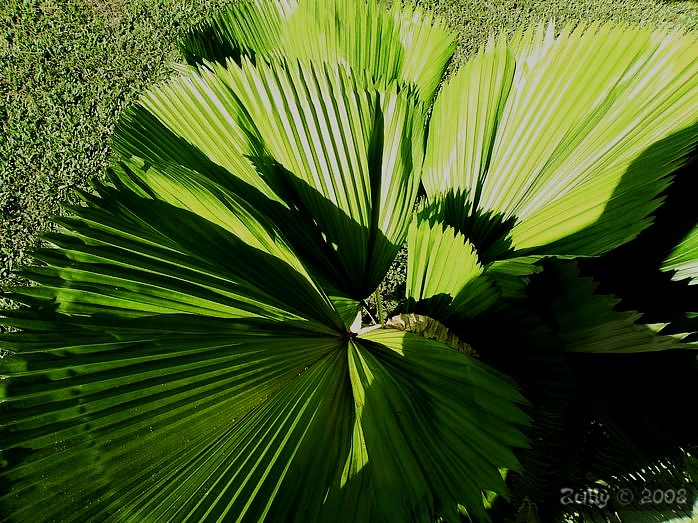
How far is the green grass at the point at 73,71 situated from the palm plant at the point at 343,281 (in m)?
1.98

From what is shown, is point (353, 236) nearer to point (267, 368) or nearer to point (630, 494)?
point (267, 368)

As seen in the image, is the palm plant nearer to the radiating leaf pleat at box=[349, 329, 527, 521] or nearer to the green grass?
the radiating leaf pleat at box=[349, 329, 527, 521]

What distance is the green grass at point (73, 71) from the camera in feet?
9.84

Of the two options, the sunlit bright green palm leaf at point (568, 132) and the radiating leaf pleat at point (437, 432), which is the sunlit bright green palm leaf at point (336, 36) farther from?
the radiating leaf pleat at point (437, 432)

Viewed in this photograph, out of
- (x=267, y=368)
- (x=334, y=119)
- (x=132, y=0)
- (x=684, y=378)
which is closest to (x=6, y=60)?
(x=132, y=0)

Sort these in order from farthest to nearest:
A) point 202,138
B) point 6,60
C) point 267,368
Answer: point 6,60
point 202,138
point 267,368

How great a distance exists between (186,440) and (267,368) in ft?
0.68

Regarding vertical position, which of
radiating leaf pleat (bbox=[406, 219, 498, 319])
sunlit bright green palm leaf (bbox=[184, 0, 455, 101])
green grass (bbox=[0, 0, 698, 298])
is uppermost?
green grass (bbox=[0, 0, 698, 298])

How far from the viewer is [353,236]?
142cm

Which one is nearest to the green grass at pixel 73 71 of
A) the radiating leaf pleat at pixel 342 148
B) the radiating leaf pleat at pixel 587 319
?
the radiating leaf pleat at pixel 342 148

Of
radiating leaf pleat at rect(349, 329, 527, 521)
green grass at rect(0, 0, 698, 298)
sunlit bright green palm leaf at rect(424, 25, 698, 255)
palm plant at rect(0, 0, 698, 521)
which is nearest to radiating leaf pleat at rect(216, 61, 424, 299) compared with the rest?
palm plant at rect(0, 0, 698, 521)

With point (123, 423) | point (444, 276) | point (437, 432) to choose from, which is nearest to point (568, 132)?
point (444, 276)

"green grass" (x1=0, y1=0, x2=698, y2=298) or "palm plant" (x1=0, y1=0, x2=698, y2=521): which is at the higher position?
"green grass" (x1=0, y1=0, x2=698, y2=298)

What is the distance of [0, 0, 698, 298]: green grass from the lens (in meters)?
3.00
